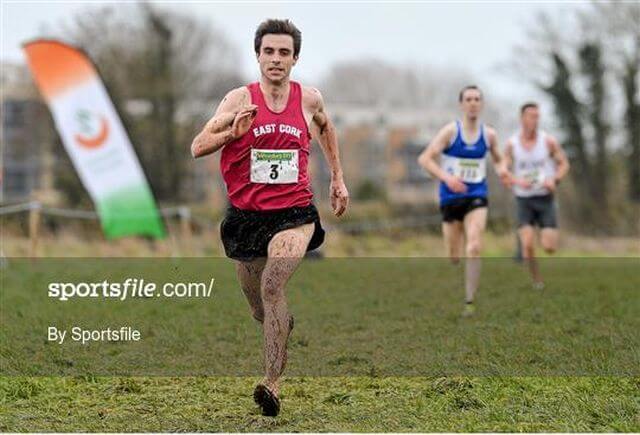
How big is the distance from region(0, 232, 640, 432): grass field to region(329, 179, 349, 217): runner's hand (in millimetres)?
1142

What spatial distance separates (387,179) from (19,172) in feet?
51.8

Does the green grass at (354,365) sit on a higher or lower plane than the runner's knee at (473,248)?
lower

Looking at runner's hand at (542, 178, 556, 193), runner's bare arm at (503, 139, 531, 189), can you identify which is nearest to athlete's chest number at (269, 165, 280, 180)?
runner's bare arm at (503, 139, 531, 189)

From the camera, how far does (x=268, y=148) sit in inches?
249

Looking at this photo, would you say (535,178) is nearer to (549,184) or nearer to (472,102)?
(549,184)

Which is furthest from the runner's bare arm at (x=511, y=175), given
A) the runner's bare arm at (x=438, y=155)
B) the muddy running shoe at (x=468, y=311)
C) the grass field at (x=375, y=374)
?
the muddy running shoe at (x=468, y=311)

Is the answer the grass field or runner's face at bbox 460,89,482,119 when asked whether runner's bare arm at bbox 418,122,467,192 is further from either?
the grass field

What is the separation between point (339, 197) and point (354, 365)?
5.12 feet

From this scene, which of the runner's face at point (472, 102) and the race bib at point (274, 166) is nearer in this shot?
the race bib at point (274, 166)

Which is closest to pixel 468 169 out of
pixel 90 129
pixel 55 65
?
pixel 90 129

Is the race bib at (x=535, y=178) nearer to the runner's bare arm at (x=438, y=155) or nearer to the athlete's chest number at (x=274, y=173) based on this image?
the runner's bare arm at (x=438, y=155)

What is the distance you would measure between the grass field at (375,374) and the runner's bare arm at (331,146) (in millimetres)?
1188

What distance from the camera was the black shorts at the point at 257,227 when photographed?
646 cm

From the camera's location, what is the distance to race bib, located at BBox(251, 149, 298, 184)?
6.35m
